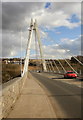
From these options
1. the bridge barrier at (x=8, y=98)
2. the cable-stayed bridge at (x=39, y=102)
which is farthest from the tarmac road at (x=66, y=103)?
the bridge barrier at (x=8, y=98)

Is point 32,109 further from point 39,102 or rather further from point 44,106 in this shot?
point 39,102

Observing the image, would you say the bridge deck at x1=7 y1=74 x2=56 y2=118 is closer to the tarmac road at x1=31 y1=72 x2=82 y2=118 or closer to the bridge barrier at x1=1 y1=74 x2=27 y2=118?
the bridge barrier at x1=1 y1=74 x2=27 y2=118

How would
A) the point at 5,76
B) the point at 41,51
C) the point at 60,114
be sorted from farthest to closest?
the point at 41,51 < the point at 5,76 < the point at 60,114

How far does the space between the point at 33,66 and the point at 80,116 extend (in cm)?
18484

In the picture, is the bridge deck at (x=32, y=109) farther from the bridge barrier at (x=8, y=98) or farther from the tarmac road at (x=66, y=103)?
the tarmac road at (x=66, y=103)

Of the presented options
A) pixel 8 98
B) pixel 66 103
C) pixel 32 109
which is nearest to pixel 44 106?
pixel 32 109

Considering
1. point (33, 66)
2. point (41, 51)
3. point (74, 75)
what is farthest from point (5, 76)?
point (33, 66)

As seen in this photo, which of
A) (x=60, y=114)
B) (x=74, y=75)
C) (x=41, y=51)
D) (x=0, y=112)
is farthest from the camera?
(x=41, y=51)

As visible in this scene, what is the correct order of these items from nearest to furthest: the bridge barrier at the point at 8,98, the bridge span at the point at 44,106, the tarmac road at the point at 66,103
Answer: the bridge barrier at the point at 8,98, the bridge span at the point at 44,106, the tarmac road at the point at 66,103

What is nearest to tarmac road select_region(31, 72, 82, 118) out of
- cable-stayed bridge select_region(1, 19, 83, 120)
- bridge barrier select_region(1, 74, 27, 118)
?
cable-stayed bridge select_region(1, 19, 83, 120)

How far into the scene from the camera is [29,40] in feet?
209

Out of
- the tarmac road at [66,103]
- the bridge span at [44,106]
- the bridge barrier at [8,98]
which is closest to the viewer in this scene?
the bridge barrier at [8,98]

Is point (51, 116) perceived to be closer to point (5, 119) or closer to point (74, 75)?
point (5, 119)

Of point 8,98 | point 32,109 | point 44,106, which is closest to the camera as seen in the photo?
point 8,98
